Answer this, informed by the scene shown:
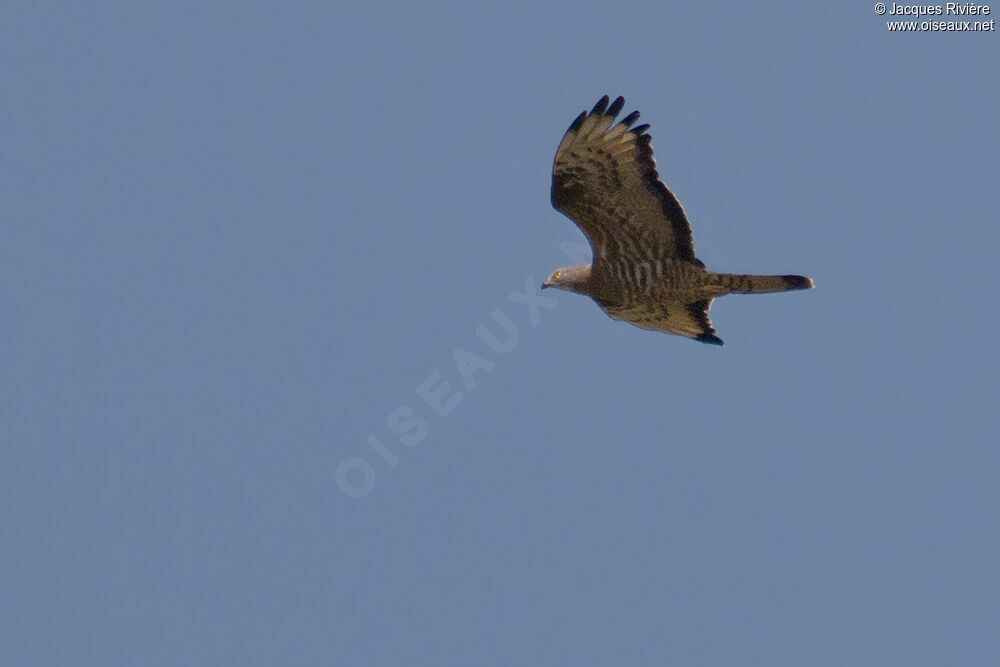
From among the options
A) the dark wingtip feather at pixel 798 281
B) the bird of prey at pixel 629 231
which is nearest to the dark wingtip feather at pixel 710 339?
the bird of prey at pixel 629 231

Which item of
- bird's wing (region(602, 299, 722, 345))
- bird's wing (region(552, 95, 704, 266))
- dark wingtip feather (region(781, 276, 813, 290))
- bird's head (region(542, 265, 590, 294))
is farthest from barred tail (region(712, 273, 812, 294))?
bird's head (region(542, 265, 590, 294))

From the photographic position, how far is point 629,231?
14.8 meters

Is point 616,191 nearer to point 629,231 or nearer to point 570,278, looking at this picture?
point 629,231

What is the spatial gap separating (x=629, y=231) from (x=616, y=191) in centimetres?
46

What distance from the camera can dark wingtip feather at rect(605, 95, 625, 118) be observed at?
14.2 meters

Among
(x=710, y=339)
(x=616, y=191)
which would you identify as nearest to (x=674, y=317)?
(x=710, y=339)

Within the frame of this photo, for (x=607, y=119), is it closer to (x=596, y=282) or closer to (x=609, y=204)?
(x=609, y=204)

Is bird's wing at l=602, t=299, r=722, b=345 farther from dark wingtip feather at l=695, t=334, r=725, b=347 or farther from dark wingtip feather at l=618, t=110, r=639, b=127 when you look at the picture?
dark wingtip feather at l=618, t=110, r=639, b=127

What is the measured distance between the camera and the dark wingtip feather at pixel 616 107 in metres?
14.2

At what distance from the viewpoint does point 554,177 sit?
577 inches

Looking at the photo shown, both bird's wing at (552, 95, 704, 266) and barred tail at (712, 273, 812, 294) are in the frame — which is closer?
bird's wing at (552, 95, 704, 266)

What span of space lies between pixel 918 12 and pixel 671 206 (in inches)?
340

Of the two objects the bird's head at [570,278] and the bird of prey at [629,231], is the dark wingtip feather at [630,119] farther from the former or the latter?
the bird's head at [570,278]

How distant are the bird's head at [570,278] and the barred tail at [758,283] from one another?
4.63 ft
